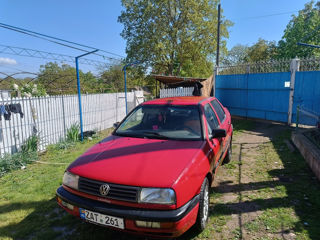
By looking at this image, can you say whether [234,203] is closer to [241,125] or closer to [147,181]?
[147,181]

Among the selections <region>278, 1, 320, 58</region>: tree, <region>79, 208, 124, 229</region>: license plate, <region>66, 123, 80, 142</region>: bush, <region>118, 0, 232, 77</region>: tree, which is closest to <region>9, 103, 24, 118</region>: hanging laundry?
<region>66, 123, 80, 142</region>: bush

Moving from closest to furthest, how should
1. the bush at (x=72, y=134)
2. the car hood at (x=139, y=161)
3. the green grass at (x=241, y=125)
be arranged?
the car hood at (x=139, y=161)
the bush at (x=72, y=134)
the green grass at (x=241, y=125)

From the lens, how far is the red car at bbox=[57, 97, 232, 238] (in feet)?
6.71

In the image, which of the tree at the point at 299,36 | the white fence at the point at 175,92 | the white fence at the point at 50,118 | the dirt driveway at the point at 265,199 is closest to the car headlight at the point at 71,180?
the dirt driveway at the point at 265,199

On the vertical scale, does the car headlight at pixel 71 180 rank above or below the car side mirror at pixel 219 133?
below

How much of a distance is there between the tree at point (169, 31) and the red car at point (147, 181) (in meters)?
16.7

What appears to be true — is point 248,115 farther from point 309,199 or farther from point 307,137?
point 309,199

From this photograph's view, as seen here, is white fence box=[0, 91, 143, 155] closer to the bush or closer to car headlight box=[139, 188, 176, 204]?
the bush

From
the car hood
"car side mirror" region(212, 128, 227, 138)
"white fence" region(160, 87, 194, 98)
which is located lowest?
the car hood

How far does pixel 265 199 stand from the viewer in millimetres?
3414

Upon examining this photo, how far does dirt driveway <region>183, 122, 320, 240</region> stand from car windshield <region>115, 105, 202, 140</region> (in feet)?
3.96

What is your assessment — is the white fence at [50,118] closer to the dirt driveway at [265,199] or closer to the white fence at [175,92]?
the white fence at [175,92]

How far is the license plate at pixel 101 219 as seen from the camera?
209 centimetres

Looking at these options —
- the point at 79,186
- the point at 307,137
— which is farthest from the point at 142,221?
the point at 307,137
